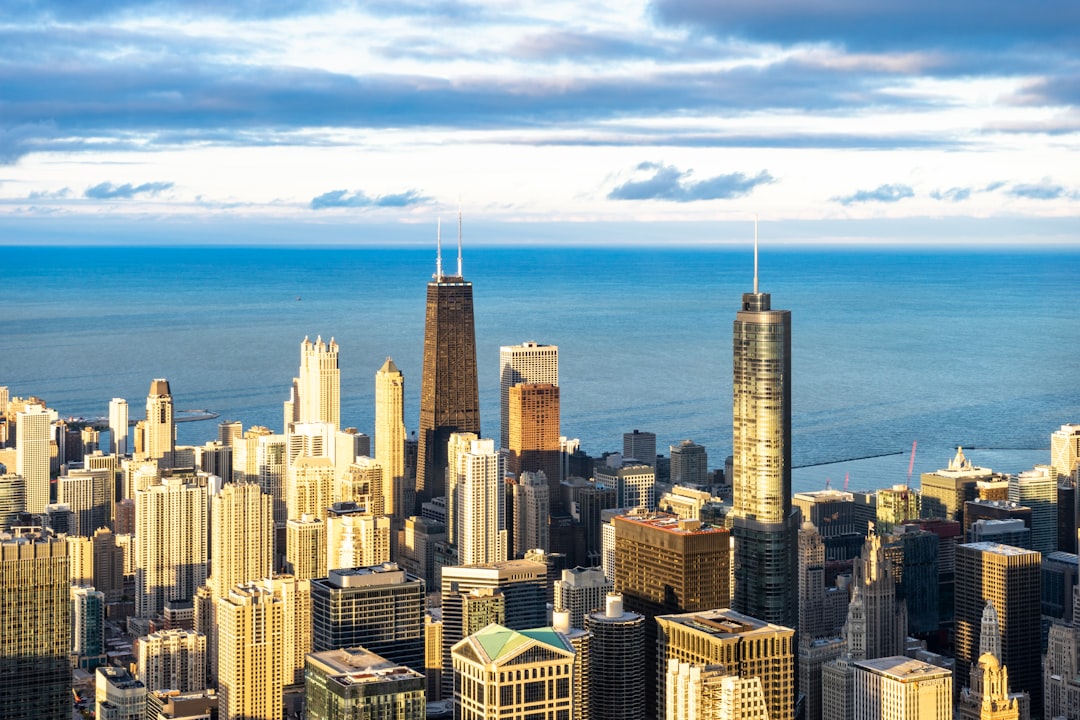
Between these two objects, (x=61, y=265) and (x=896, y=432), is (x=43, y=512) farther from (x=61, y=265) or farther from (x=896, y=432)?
(x=61, y=265)

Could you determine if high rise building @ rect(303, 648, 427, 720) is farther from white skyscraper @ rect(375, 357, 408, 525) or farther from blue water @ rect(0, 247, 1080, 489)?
blue water @ rect(0, 247, 1080, 489)

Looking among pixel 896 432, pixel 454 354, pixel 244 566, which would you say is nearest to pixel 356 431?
pixel 454 354

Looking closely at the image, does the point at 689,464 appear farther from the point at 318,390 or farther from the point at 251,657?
the point at 251,657

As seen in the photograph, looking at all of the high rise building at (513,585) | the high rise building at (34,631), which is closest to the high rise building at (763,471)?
the high rise building at (513,585)

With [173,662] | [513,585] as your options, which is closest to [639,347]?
[513,585]

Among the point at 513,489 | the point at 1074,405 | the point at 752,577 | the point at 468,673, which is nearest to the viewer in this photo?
the point at 468,673

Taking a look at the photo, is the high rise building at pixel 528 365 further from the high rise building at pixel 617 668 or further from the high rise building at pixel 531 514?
the high rise building at pixel 617 668
